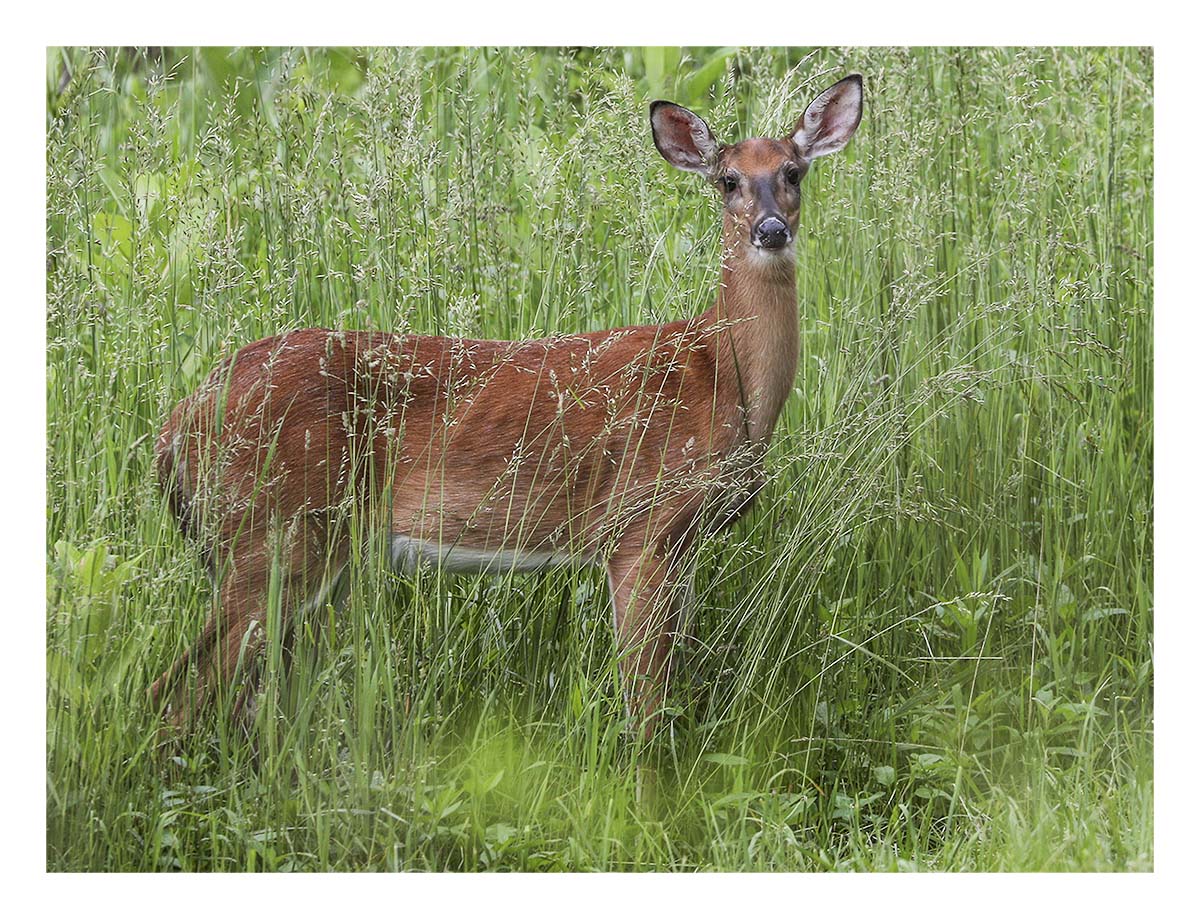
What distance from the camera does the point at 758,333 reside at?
4418 millimetres

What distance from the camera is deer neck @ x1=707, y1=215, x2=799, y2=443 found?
439cm

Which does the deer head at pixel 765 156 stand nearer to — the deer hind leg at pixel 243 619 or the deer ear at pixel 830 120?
the deer ear at pixel 830 120

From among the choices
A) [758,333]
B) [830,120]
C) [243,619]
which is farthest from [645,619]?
[830,120]

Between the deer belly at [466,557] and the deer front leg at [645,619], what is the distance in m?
0.17

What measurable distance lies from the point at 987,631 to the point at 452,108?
194cm

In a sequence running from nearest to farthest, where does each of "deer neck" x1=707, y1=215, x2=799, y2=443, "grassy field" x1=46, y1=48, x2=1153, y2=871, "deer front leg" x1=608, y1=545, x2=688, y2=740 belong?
"grassy field" x1=46, y1=48, x2=1153, y2=871, "deer front leg" x1=608, y1=545, x2=688, y2=740, "deer neck" x1=707, y1=215, x2=799, y2=443

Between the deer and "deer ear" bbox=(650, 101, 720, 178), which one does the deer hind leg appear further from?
"deer ear" bbox=(650, 101, 720, 178)

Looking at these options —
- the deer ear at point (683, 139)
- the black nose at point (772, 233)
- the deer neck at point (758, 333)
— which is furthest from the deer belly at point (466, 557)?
the deer ear at point (683, 139)

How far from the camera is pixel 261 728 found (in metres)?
4.10

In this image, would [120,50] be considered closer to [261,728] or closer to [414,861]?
[261,728]

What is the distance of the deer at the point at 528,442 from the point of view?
13.9 feet

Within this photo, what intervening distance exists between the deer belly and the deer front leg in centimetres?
17

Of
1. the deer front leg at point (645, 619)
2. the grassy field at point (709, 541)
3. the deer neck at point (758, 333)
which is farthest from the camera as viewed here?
the deer neck at point (758, 333)

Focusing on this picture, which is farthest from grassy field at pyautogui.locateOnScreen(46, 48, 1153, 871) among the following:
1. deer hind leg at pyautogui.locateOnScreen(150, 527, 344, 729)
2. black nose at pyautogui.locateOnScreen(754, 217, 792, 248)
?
black nose at pyautogui.locateOnScreen(754, 217, 792, 248)
